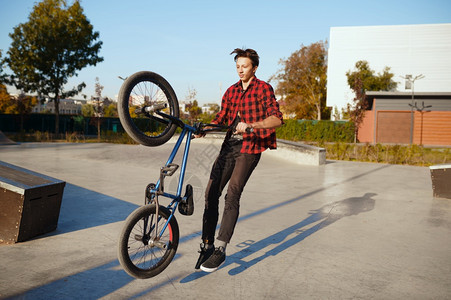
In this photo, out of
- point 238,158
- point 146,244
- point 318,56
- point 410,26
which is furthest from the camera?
point 318,56

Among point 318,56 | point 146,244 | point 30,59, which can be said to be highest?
point 318,56

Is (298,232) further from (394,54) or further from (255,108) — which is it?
(394,54)

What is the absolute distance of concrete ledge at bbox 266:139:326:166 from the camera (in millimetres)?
12969

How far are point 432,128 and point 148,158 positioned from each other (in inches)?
1099

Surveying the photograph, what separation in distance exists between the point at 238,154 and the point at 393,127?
32.6 m

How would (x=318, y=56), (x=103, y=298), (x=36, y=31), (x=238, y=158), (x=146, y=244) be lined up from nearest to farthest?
(x=103, y=298)
(x=146, y=244)
(x=238, y=158)
(x=36, y=31)
(x=318, y=56)

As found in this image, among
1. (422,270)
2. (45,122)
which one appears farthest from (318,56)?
(422,270)

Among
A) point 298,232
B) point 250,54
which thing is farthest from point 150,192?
point 298,232

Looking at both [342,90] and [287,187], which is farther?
[342,90]

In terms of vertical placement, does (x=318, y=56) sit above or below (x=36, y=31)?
above

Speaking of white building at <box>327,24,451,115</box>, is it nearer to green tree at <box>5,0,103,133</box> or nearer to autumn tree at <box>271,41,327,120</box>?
autumn tree at <box>271,41,327,120</box>

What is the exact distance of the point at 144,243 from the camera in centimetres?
310

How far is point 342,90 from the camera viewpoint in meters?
48.4

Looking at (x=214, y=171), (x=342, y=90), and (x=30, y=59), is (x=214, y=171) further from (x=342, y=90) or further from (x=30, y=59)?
(x=342, y=90)
